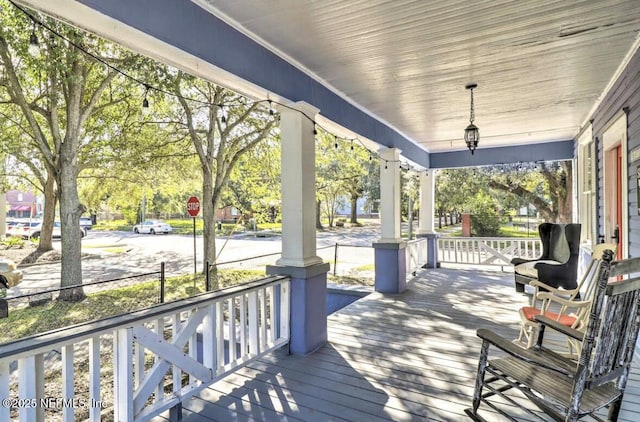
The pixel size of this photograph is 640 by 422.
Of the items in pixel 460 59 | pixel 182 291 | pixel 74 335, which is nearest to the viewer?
pixel 74 335

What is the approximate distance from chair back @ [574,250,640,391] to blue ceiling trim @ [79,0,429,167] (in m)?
2.40

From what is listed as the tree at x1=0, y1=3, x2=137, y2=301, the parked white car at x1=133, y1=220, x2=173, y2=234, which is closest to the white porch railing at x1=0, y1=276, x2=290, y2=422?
the tree at x1=0, y1=3, x2=137, y2=301

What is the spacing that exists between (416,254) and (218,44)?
5.64m

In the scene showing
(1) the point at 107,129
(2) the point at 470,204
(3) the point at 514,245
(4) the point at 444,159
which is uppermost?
(1) the point at 107,129

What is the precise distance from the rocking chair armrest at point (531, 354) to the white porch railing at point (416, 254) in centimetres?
400

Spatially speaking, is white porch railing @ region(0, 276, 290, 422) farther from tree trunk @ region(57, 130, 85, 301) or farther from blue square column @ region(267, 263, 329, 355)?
tree trunk @ region(57, 130, 85, 301)

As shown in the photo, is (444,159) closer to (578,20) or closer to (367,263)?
(367,263)

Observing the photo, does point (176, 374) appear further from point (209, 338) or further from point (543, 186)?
point (543, 186)

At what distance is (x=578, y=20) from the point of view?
95.2 inches

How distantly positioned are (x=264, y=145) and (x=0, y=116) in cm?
494

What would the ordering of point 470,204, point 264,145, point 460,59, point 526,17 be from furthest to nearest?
point 470,204 < point 264,145 < point 460,59 < point 526,17

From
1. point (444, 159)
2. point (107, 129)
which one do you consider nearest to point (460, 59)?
point (444, 159)

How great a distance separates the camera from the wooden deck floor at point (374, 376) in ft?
7.11

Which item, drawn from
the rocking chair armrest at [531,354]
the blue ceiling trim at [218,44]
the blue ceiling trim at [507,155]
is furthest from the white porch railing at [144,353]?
the blue ceiling trim at [507,155]
